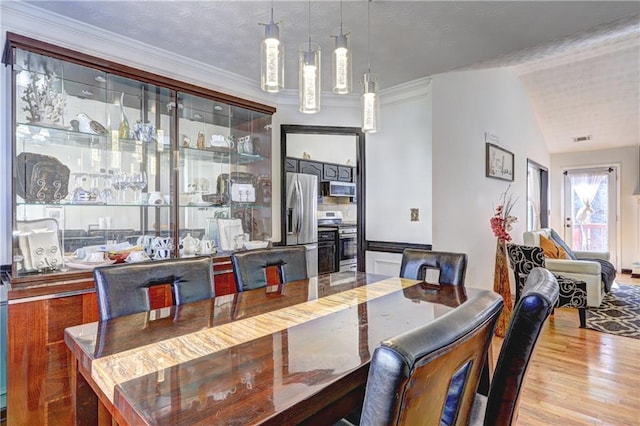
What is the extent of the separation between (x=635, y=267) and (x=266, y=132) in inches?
258

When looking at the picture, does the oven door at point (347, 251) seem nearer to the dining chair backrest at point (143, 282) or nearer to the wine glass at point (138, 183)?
the wine glass at point (138, 183)

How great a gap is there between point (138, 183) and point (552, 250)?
4.91 meters

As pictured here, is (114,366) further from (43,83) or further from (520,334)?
(43,83)

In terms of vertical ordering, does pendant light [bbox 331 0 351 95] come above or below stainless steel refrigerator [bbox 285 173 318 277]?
above

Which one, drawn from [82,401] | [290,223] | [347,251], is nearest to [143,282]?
[82,401]

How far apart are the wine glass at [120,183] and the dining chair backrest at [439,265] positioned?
2.05m

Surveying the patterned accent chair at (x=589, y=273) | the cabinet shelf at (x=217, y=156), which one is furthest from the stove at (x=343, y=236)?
the patterned accent chair at (x=589, y=273)

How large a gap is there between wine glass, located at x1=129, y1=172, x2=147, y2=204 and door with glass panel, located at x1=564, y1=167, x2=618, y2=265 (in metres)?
7.63

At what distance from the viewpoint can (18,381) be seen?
1.71 meters

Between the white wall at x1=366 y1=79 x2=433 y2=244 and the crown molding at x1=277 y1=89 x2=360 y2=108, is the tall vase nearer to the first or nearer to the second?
the white wall at x1=366 y1=79 x2=433 y2=244

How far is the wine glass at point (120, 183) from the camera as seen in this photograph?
245 cm

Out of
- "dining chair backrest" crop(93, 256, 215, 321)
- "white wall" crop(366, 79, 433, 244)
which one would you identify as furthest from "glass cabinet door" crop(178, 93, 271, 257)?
"white wall" crop(366, 79, 433, 244)

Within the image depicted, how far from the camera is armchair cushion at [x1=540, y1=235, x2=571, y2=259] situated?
14.9ft

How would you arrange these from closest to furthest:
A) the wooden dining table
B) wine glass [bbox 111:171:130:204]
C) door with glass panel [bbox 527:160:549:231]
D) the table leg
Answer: the wooden dining table → the table leg → wine glass [bbox 111:171:130:204] → door with glass panel [bbox 527:160:549:231]
